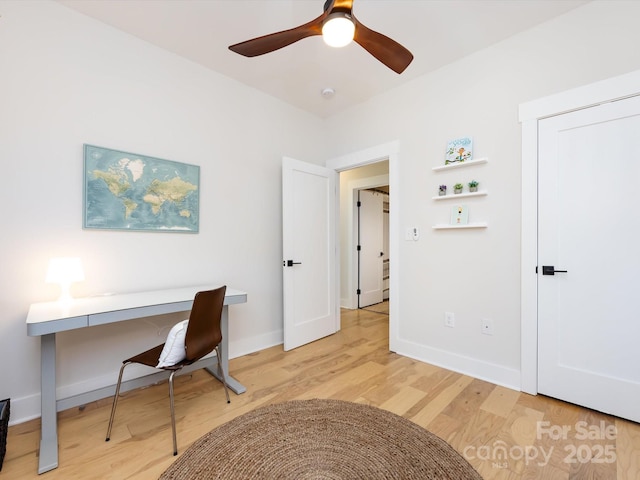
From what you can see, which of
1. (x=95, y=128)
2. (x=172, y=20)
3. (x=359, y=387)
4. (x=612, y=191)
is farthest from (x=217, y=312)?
(x=612, y=191)

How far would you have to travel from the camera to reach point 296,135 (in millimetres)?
3486

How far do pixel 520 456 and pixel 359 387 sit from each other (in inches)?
41.6

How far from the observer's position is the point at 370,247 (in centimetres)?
523

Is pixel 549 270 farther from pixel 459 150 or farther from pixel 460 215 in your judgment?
pixel 459 150

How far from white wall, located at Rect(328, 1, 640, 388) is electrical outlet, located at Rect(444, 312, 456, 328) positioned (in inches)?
1.4

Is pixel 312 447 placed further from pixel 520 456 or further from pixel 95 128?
pixel 95 128

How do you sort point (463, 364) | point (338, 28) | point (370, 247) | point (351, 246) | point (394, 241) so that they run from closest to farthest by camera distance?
point (338, 28)
point (463, 364)
point (394, 241)
point (351, 246)
point (370, 247)

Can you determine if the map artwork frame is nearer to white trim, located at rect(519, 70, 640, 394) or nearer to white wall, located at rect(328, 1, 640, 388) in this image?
white wall, located at rect(328, 1, 640, 388)

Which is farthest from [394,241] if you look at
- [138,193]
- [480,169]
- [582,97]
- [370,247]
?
[138,193]

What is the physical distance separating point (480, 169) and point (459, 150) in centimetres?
25

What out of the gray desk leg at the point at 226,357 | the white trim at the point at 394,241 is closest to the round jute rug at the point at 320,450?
the gray desk leg at the point at 226,357

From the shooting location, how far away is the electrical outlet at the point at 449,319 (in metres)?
2.62

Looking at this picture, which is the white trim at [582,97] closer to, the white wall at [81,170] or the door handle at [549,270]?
the door handle at [549,270]

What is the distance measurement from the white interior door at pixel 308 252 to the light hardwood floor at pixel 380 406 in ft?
1.85
